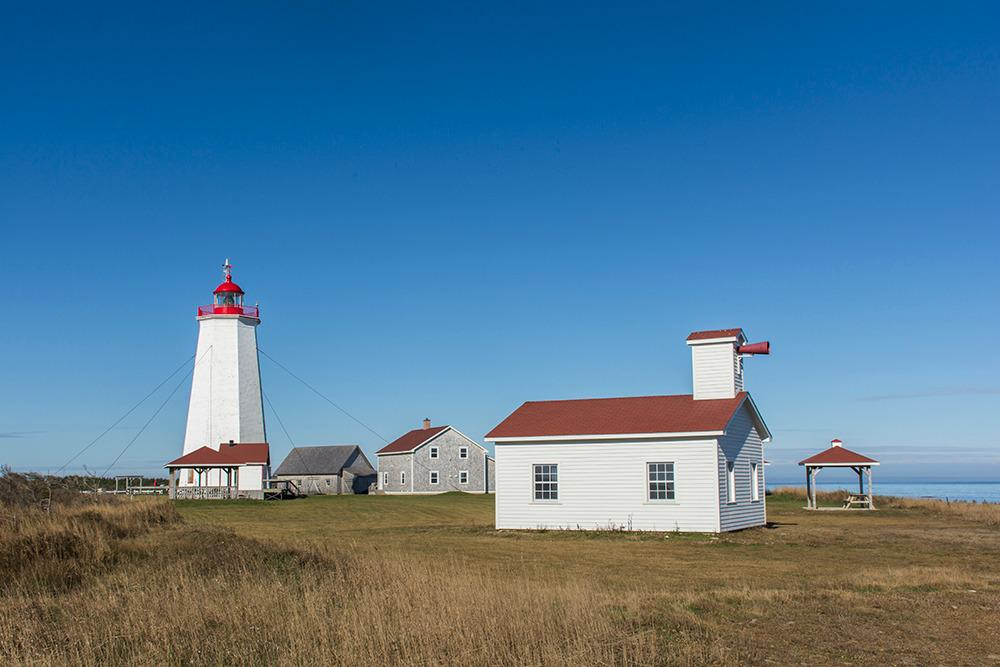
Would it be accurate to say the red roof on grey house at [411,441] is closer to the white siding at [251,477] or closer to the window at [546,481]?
the white siding at [251,477]

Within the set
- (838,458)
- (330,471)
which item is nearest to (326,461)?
(330,471)

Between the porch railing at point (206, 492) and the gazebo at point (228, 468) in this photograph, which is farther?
the porch railing at point (206, 492)

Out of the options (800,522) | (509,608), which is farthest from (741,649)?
(800,522)

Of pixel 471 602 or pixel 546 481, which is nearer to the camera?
pixel 471 602

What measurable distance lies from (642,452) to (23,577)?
18402 millimetres

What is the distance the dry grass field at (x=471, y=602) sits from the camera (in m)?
9.45

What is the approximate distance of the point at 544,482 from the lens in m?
30.4

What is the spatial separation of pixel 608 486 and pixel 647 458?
1.54 meters

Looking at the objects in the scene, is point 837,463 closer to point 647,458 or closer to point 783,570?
point 647,458

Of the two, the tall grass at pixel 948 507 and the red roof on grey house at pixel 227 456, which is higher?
the red roof on grey house at pixel 227 456

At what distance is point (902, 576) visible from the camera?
1559 cm

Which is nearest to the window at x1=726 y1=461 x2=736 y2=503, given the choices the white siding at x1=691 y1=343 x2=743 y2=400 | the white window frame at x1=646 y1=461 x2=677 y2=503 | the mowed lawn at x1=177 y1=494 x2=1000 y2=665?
the mowed lawn at x1=177 y1=494 x2=1000 y2=665

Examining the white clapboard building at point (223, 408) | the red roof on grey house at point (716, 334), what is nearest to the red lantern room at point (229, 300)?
the white clapboard building at point (223, 408)

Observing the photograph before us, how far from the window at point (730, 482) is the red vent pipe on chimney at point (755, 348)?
4018mm
